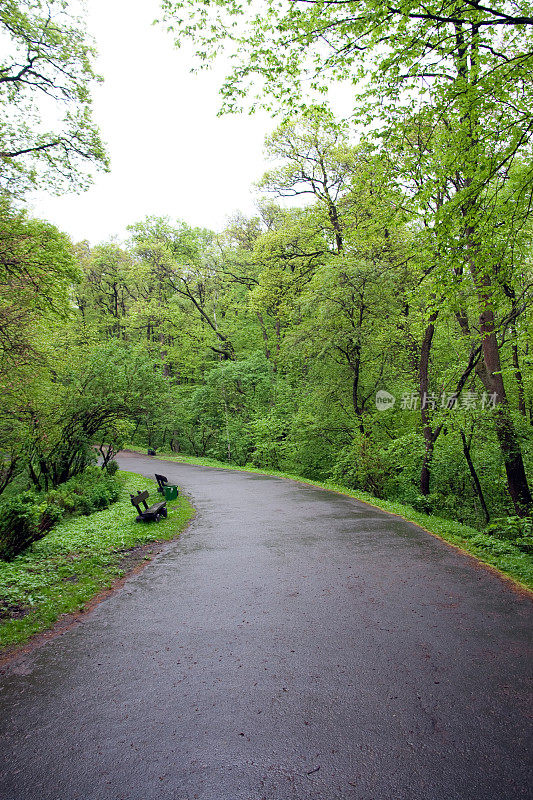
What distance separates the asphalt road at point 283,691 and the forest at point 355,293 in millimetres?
3748

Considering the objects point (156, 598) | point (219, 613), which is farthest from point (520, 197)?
point (156, 598)

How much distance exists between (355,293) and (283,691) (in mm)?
12622

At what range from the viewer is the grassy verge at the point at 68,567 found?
4.75 meters

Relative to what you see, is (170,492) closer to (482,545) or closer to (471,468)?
(482,545)

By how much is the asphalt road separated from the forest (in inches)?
148

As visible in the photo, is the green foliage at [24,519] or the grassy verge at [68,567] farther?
the green foliage at [24,519]

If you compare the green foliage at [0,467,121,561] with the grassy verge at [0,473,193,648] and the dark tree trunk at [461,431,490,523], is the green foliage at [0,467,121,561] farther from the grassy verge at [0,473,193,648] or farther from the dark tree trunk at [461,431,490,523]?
the dark tree trunk at [461,431,490,523]

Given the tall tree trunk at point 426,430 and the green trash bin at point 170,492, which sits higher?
the tall tree trunk at point 426,430

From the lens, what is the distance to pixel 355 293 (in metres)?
13.9

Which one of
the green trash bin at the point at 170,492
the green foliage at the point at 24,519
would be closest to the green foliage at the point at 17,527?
the green foliage at the point at 24,519

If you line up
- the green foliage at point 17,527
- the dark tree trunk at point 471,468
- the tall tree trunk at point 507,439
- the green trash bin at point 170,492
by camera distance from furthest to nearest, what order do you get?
the green trash bin at point 170,492 < the dark tree trunk at point 471,468 < the tall tree trunk at point 507,439 < the green foliage at point 17,527

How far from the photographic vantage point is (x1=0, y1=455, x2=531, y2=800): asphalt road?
2.53 m

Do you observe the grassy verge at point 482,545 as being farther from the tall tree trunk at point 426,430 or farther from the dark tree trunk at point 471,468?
the dark tree trunk at point 471,468

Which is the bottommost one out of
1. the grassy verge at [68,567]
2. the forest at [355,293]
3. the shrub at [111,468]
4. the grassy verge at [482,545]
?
the grassy verge at [68,567]
